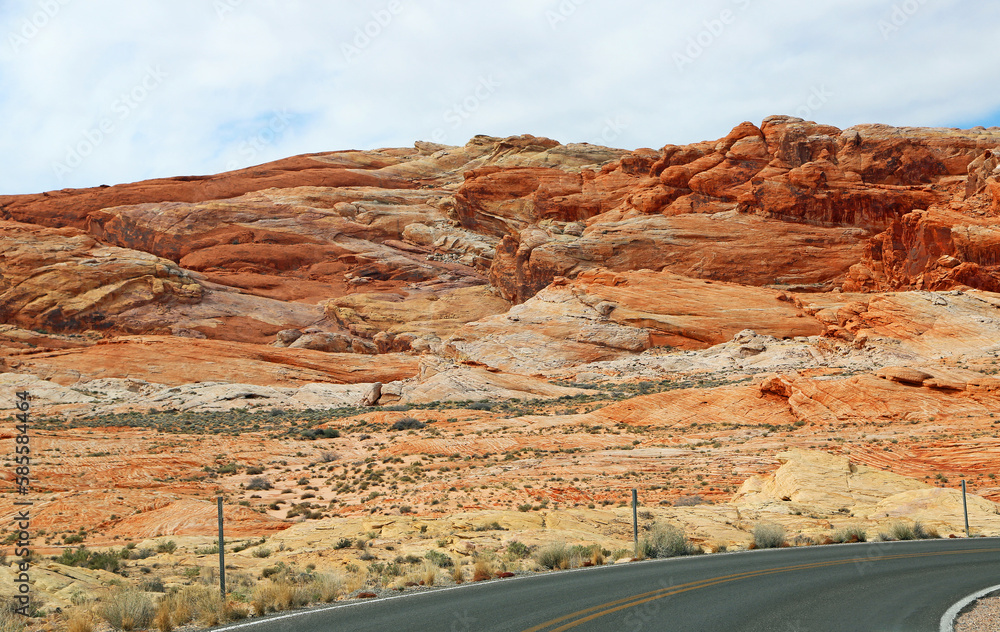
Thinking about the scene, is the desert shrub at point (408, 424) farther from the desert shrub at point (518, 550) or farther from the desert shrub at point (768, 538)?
the desert shrub at point (768, 538)

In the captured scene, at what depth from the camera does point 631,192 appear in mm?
75688

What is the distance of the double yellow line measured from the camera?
8508mm

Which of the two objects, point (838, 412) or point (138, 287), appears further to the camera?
point (138, 287)

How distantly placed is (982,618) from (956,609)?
0.38 meters

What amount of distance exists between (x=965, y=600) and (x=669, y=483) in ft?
50.2

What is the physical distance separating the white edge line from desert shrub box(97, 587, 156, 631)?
895cm

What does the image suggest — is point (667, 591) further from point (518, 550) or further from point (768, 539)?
point (768, 539)

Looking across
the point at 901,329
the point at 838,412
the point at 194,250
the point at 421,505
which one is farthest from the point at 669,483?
the point at 194,250

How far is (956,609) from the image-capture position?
28.7ft

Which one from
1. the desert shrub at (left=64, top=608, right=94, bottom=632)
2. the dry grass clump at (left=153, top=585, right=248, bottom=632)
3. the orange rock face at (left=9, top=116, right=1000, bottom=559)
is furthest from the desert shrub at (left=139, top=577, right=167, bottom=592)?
the orange rock face at (left=9, top=116, right=1000, bottom=559)

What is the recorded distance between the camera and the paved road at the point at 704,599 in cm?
846

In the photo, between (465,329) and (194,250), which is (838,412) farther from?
(194,250)

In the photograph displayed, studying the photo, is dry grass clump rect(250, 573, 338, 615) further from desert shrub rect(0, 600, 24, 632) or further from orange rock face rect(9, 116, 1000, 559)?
orange rock face rect(9, 116, 1000, 559)

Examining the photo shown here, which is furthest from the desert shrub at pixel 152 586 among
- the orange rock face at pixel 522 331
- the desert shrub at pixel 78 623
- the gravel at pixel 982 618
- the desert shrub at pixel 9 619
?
the gravel at pixel 982 618
